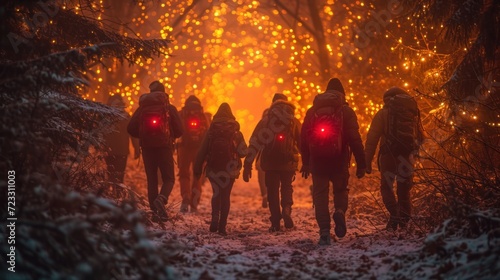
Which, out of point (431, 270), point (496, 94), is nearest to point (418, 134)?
point (496, 94)

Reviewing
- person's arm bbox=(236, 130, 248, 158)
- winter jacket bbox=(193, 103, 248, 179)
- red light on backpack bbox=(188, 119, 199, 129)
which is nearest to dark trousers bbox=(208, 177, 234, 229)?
winter jacket bbox=(193, 103, 248, 179)

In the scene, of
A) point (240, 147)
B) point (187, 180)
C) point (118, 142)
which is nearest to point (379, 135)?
point (240, 147)

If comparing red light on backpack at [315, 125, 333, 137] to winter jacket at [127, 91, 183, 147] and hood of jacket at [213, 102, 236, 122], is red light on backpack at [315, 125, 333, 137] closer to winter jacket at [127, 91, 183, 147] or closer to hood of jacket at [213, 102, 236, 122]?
hood of jacket at [213, 102, 236, 122]

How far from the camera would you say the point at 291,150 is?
9.23 m

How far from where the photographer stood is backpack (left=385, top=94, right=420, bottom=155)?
7.79m

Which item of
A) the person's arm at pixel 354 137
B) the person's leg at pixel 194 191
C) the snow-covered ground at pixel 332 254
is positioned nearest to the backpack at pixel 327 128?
the person's arm at pixel 354 137

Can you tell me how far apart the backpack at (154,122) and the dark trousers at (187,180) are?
2.77 m

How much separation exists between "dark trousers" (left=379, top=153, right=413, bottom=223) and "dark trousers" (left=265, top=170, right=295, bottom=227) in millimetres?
1936

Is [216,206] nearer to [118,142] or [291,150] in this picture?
[291,150]

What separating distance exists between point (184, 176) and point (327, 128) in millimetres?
5416

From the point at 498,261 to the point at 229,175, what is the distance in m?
5.14

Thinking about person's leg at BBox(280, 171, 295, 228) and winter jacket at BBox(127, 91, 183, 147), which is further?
person's leg at BBox(280, 171, 295, 228)

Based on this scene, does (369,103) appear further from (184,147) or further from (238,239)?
(238,239)

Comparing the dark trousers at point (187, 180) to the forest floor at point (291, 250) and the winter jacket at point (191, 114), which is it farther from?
the forest floor at point (291, 250)
